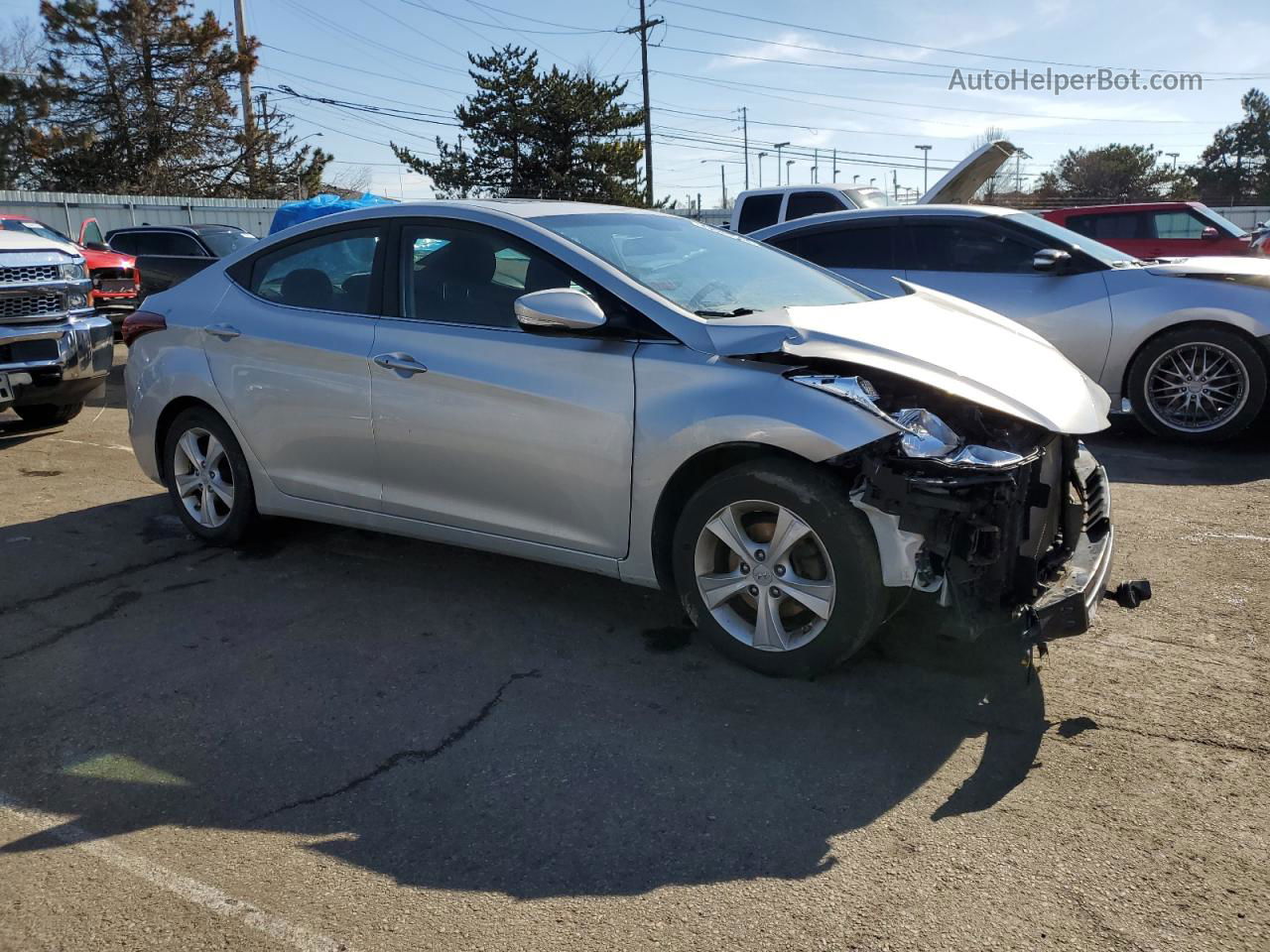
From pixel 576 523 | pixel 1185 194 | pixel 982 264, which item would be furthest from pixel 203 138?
pixel 1185 194

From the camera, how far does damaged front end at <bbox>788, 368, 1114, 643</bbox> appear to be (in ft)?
10.6

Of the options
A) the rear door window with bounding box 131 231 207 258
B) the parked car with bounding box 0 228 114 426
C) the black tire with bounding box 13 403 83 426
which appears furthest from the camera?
the rear door window with bounding box 131 231 207 258

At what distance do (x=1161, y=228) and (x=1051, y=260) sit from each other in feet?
28.1

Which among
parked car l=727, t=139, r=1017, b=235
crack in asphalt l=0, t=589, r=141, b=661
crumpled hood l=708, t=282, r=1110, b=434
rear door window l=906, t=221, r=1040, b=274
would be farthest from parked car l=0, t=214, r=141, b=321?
crumpled hood l=708, t=282, r=1110, b=434

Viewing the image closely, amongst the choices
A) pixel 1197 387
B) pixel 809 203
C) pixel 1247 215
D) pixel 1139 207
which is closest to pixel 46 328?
pixel 1197 387

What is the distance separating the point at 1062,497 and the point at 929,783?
1272mm

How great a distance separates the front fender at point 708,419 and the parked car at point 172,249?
13435mm

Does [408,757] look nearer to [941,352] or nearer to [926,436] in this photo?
[926,436]

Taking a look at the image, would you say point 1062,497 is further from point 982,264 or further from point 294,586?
point 982,264

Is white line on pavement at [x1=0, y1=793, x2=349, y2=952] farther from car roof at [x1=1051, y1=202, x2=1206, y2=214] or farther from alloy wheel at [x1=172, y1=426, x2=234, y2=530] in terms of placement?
car roof at [x1=1051, y1=202, x2=1206, y2=214]

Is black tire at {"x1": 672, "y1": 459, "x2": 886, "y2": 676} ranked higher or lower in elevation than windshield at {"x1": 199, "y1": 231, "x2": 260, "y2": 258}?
lower

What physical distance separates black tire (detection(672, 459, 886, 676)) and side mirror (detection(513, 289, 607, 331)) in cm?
75

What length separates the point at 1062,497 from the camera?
12.3 feet

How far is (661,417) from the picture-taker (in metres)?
3.72
